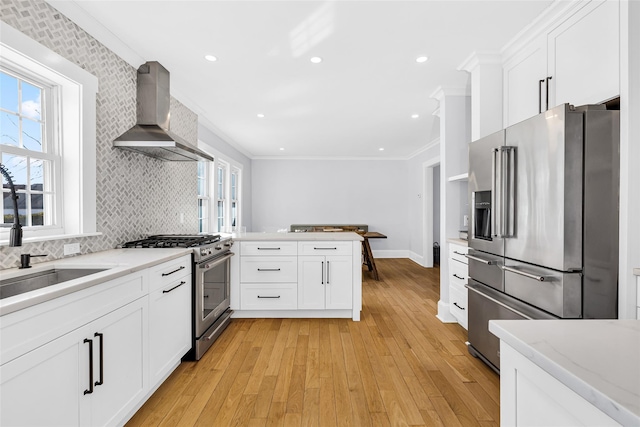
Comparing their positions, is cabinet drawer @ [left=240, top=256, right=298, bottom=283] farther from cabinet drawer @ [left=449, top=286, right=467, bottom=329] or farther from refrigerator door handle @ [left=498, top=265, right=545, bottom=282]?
refrigerator door handle @ [left=498, top=265, right=545, bottom=282]

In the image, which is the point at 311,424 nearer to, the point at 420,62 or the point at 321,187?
the point at 420,62

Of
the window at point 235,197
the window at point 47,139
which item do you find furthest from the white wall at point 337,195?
the window at point 47,139

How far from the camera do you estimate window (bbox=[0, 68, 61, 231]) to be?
183cm

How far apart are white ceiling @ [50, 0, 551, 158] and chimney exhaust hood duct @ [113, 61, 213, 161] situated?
0.47 ft

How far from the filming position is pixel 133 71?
2.81 metres

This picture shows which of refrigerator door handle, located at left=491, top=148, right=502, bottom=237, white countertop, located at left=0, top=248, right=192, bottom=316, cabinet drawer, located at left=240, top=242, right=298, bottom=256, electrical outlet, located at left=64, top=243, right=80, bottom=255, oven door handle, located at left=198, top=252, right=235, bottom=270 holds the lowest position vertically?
oven door handle, located at left=198, top=252, right=235, bottom=270

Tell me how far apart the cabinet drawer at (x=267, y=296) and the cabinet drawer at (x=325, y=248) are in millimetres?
408

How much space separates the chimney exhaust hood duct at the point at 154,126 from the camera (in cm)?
251

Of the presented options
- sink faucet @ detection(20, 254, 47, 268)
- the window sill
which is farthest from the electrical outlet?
sink faucet @ detection(20, 254, 47, 268)

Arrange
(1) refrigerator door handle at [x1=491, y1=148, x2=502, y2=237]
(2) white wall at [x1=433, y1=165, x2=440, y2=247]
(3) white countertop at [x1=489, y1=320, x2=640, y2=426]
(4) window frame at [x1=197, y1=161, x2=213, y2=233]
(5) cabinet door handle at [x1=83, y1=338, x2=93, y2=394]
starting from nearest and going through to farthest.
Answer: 1. (3) white countertop at [x1=489, y1=320, x2=640, y2=426]
2. (5) cabinet door handle at [x1=83, y1=338, x2=93, y2=394]
3. (1) refrigerator door handle at [x1=491, y1=148, x2=502, y2=237]
4. (4) window frame at [x1=197, y1=161, x2=213, y2=233]
5. (2) white wall at [x1=433, y1=165, x2=440, y2=247]

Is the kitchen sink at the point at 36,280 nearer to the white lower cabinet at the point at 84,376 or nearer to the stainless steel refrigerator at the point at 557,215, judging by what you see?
the white lower cabinet at the point at 84,376

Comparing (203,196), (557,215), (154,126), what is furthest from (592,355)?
(203,196)

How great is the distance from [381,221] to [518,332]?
7141 millimetres

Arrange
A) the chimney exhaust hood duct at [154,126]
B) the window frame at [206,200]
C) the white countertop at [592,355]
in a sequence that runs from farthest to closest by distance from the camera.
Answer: the window frame at [206,200], the chimney exhaust hood duct at [154,126], the white countertop at [592,355]
